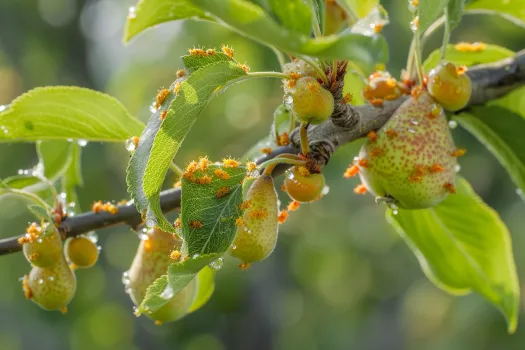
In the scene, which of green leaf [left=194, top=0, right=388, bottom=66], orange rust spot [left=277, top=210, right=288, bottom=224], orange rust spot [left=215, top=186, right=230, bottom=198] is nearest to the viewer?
green leaf [left=194, top=0, right=388, bottom=66]

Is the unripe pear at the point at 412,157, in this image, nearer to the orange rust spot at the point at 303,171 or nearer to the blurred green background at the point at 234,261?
the orange rust spot at the point at 303,171

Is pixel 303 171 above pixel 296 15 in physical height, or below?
below

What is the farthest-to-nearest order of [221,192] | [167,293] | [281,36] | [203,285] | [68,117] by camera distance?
1. [203,285]
2. [68,117]
3. [221,192]
4. [167,293]
5. [281,36]

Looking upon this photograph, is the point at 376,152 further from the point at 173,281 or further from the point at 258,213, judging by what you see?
the point at 173,281

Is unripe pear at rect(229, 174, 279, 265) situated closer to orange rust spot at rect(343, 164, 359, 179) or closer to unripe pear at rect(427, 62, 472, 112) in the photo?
orange rust spot at rect(343, 164, 359, 179)

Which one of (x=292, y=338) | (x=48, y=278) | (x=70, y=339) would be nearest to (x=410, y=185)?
(x=48, y=278)

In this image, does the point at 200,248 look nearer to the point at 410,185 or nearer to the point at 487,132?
the point at 410,185

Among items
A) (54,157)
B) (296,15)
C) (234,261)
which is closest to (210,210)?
(296,15)

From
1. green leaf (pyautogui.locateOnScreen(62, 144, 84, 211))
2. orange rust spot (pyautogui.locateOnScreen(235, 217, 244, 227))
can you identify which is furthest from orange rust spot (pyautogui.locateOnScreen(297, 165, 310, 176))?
green leaf (pyautogui.locateOnScreen(62, 144, 84, 211))
